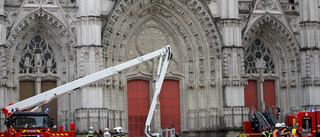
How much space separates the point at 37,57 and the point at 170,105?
298 inches

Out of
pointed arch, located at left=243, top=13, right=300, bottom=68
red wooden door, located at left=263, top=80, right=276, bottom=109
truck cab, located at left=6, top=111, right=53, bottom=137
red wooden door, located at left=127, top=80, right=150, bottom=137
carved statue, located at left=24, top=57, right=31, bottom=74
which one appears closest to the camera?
truck cab, located at left=6, top=111, right=53, bottom=137

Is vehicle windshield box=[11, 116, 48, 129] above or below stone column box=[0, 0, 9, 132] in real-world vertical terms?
below

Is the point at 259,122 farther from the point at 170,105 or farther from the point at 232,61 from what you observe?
the point at 170,105

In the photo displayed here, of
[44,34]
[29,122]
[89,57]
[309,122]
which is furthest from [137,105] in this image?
[309,122]

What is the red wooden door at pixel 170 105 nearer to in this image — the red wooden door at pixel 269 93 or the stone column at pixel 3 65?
the red wooden door at pixel 269 93

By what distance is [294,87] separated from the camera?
35531 mm

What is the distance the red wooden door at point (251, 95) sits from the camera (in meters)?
35.2

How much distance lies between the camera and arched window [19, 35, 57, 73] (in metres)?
31.7

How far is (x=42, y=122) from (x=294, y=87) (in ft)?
53.9

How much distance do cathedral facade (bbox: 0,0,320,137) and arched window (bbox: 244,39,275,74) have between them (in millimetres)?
57

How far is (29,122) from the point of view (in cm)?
2431

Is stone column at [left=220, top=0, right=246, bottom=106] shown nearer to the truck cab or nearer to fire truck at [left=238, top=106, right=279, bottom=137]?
fire truck at [left=238, top=106, right=279, bottom=137]

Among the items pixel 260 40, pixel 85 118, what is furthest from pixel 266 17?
pixel 85 118

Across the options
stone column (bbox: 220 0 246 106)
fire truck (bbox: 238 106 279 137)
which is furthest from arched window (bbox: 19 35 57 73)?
fire truck (bbox: 238 106 279 137)
